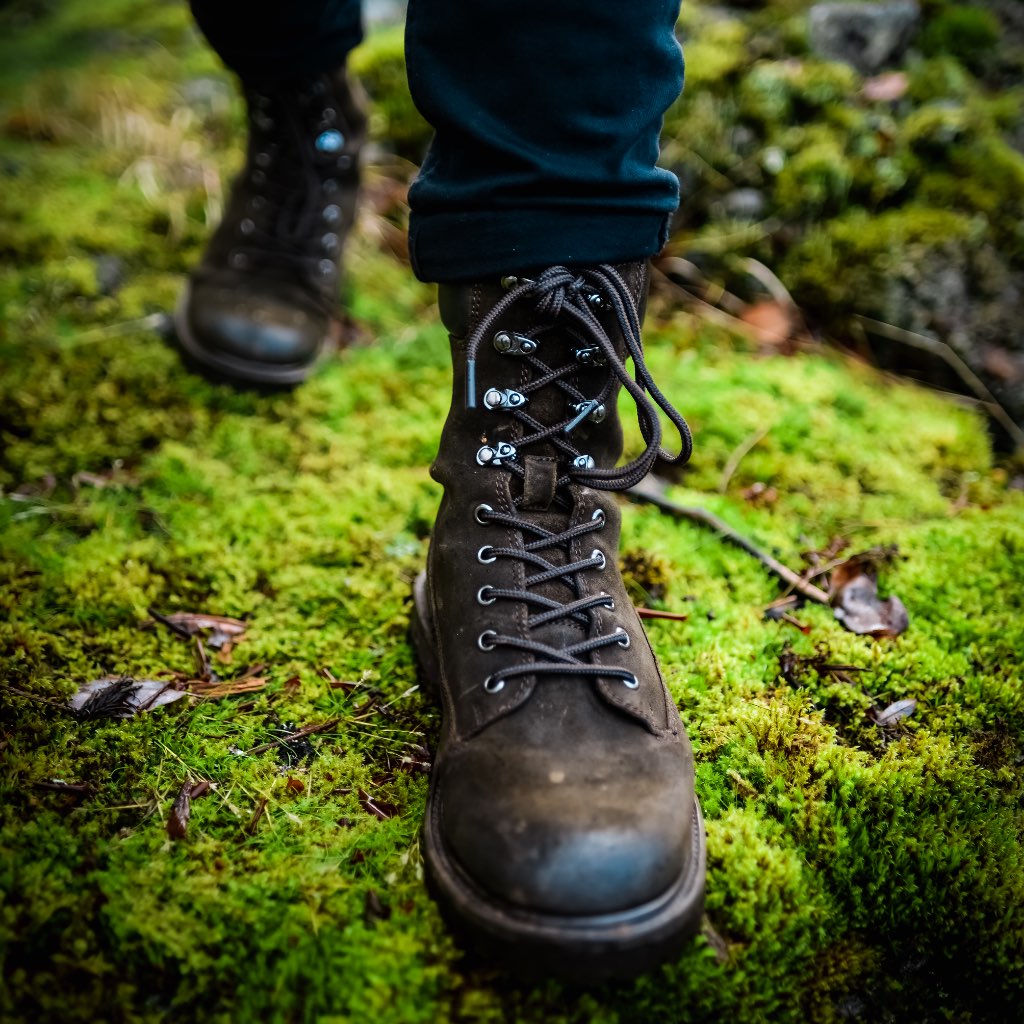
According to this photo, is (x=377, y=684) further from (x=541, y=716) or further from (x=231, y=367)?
(x=231, y=367)

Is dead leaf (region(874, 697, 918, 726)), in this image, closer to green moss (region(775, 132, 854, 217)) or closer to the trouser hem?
the trouser hem

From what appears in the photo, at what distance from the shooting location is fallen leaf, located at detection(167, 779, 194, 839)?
1.49m

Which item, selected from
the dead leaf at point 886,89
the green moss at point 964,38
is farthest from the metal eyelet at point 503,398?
the green moss at point 964,38

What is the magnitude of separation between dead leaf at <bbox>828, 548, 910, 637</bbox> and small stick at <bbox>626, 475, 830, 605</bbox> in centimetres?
5

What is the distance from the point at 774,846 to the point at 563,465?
2.83 feet

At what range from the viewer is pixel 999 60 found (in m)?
3.95

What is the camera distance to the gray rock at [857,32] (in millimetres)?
3832

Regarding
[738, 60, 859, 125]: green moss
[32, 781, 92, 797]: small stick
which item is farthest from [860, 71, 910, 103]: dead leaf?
[32, 781, 92, 797]: small stick

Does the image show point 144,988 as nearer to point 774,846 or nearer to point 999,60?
point 774,846

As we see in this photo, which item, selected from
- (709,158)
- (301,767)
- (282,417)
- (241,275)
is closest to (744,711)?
(301,767)

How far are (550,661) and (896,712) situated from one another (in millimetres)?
868

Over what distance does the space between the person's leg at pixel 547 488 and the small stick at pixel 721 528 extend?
0.49 meters

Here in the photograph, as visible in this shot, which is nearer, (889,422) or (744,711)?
(744,711)

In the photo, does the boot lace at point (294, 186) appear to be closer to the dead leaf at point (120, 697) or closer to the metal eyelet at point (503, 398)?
the metal eyelet at point (503, 398)
